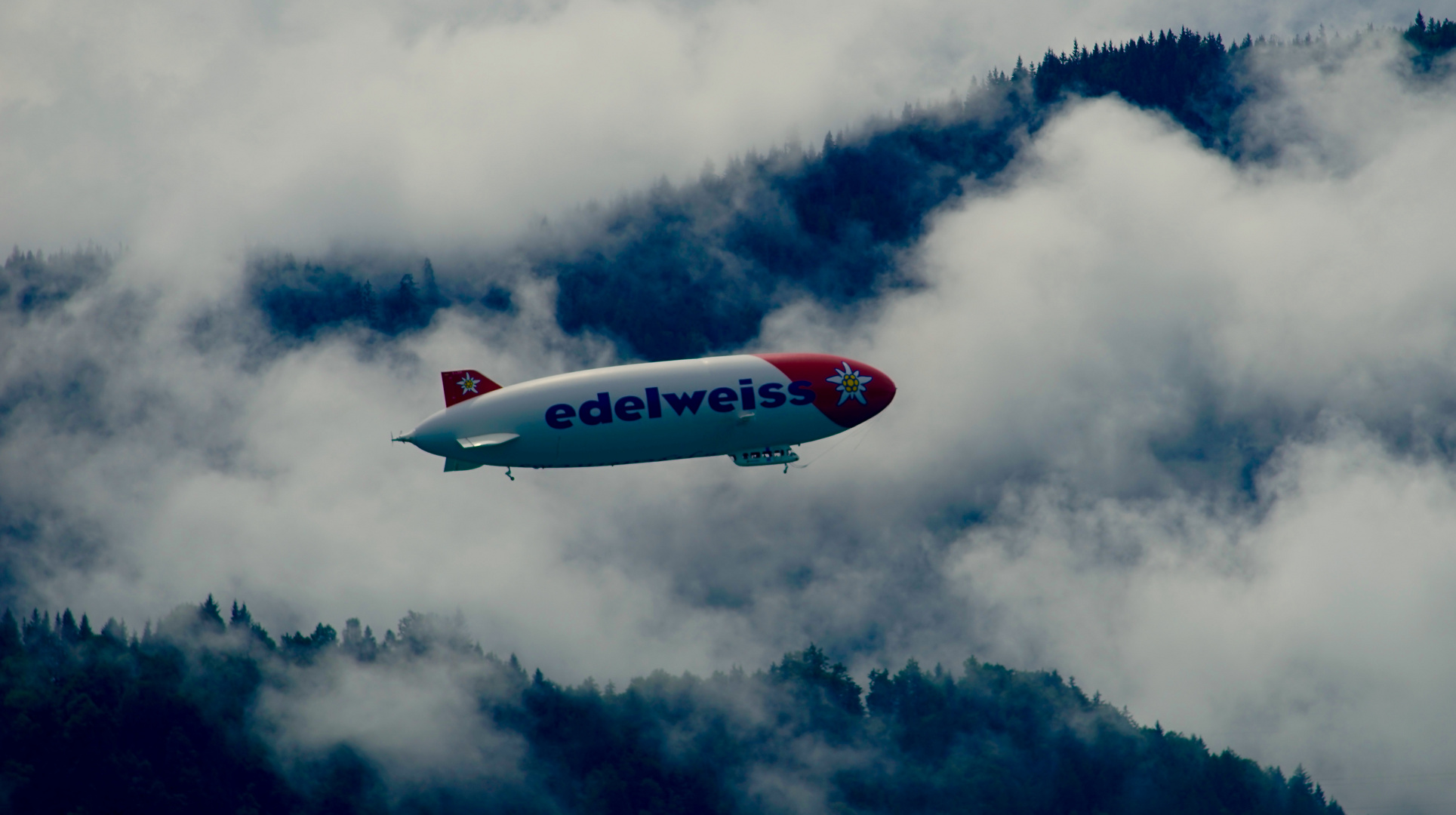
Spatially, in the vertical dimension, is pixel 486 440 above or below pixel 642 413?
below

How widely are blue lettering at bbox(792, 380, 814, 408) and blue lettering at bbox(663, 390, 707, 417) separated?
9071mm

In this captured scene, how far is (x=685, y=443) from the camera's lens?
140 meters

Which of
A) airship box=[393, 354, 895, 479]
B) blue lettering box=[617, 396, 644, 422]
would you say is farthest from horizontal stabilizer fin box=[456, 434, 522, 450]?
blue lettering box=[617, 396, 644, 422]

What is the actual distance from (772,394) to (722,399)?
5286mm

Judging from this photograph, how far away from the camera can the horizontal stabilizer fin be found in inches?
5340

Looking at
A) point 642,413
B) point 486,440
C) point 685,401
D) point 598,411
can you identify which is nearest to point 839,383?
point 685,401

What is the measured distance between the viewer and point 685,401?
5458 inches

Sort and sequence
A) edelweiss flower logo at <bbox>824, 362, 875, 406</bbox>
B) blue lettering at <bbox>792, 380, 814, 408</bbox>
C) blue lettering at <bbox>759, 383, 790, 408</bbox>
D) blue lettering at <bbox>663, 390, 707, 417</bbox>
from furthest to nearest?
edelweiss flower logo at <bbox>824, 362, 875, 406</bbox>
blue lettering at <bbox>792, 380, 814, 408</bbox>
blue lettering at <bbox>759, 383, 790, 408</bbox>
blue lettering at <bbox>663, 390, 707, 417</bbox>

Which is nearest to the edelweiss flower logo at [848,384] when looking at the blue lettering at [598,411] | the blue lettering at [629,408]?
the blue lettering at [629,408]

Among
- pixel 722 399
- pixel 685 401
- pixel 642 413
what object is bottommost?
pixel 642 413

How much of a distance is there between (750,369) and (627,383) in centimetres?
1208

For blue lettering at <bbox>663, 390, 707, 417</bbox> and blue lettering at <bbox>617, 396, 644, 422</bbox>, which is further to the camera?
blue lettering at <bbox>663, 390, 707, 417</bbox>

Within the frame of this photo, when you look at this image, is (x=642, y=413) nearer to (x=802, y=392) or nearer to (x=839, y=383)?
(x=802, y=392)

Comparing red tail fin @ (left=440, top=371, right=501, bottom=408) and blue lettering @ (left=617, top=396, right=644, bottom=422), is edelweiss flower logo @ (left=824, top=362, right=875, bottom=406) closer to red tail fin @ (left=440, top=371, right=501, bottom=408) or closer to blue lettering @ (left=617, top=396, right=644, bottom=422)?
blue lettering @ (left=617, top=396, right=644, bottom=422)
